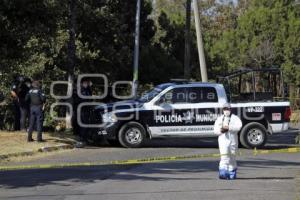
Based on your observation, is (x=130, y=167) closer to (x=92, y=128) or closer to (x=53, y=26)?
(x=92, y=128)

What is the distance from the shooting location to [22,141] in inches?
717

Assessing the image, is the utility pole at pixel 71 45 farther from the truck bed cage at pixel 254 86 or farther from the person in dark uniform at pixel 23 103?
the truck bed cage at pixel 254 86

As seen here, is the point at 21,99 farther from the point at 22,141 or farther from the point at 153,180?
the point at 153,180

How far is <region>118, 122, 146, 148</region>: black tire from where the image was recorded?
18.7 m

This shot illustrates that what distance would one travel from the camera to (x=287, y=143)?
2158 centimetres

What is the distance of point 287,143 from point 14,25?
964 centimetres

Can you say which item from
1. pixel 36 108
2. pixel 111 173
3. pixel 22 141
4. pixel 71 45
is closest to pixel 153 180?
pixel 111 173

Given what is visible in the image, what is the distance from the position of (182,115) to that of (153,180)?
6.70m

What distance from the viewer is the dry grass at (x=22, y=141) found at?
16875mm

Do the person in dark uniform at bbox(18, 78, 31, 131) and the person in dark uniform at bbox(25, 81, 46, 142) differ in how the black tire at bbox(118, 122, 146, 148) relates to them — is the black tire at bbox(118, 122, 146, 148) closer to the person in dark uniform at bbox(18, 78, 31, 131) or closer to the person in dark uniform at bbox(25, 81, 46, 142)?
the person in dark uniform at bbox(25, 81, 46, 142)

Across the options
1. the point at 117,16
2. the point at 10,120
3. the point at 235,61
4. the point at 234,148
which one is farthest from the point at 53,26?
the point at 235,61

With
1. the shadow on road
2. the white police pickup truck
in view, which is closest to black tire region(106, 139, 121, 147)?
the white police pickup truck

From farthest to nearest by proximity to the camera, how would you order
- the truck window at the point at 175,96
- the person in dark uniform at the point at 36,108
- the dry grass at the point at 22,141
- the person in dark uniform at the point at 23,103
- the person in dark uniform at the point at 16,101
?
the person in dark uniform at the point at 16,101 → the person in dark uniform at the point at 23,103 → the truck window at the point at 175,96 → the person in dark uniform at the point at 36,108 → the dry grass at the point at 22,141

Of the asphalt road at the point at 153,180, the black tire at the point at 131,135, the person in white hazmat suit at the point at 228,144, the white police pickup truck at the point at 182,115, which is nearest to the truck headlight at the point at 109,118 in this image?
the white police pickup truck at the point at 182,115
